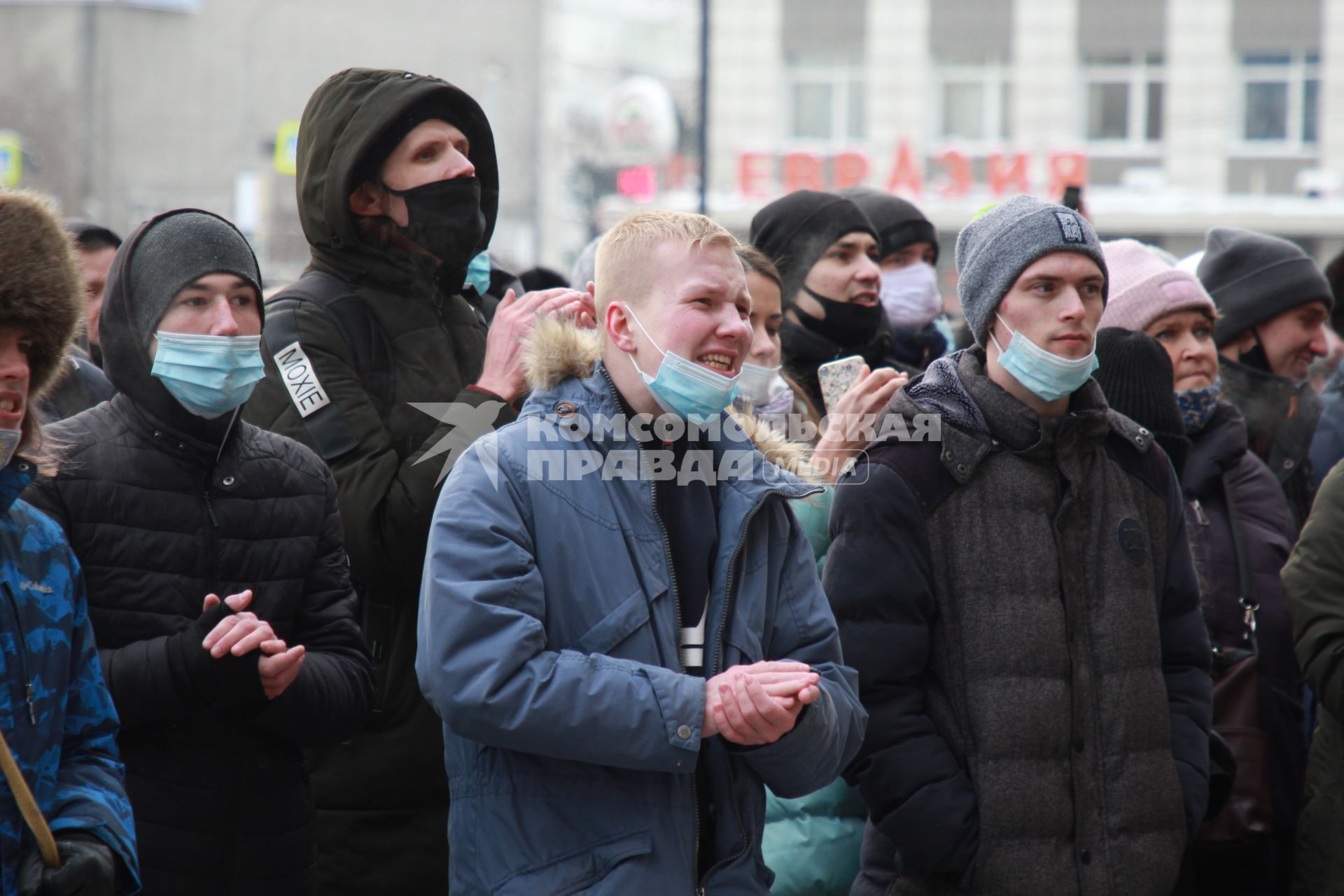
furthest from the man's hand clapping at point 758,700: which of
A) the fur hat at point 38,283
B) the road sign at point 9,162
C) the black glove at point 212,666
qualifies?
the road sign at point 9,162

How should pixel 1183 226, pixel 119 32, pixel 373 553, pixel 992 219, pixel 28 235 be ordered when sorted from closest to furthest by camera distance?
1. pixel 28 235
2. pixel 373 553
3. pixel 992 219
4. pixel 1183 226
5. pixel 119 32

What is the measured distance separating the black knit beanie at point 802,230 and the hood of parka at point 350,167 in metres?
1.43

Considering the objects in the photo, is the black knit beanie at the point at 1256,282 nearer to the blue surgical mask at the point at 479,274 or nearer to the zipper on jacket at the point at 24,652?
the blue surgical mask at the point at 479,274

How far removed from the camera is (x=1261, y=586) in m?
4.24

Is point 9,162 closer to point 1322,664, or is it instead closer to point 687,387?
point 687,387

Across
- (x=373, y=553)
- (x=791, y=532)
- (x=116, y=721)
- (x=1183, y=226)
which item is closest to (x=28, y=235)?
(x=116, y=721)

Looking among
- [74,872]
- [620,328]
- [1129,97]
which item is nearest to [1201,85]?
[1129,97]

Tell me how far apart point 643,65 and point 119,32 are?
15046 mm

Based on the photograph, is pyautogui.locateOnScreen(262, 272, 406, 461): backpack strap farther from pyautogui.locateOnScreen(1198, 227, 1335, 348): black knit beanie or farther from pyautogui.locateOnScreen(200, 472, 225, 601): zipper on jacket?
pyautogui.locateOnScreen(1198, 227, 1335, 348): black knit beanie

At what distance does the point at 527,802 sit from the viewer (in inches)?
108

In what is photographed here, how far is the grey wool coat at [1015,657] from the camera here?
323cm

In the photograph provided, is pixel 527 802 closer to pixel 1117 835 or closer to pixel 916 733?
pixel 916 733

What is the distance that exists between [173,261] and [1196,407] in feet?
9.75

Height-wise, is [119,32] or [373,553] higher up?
[119,32]
